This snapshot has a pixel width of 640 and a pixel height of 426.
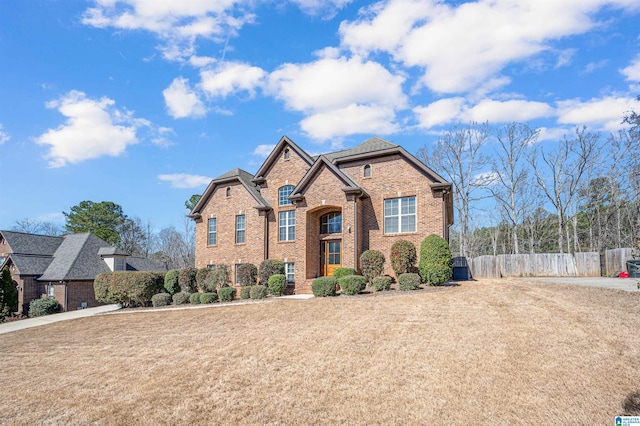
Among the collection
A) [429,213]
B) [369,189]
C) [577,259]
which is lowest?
[577,259]

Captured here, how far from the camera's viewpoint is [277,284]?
18.5m

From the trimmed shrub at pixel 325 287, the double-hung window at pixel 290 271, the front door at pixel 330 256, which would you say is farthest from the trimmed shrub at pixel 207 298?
the trimmed shrub at pixel 325 287

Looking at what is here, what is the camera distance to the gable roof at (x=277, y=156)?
21578 millimetres

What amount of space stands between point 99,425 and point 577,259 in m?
27.3

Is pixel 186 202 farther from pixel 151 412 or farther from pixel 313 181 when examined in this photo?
pixel 151 412

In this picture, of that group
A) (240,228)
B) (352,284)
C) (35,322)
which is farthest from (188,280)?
(352,284)

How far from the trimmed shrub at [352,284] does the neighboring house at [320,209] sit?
2.22 metres

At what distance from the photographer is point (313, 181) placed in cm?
1942

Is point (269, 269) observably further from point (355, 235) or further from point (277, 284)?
point (355, 235)

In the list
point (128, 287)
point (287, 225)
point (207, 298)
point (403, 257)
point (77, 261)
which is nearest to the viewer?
point (403, 257)

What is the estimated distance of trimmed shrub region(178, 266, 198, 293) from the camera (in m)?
21.8

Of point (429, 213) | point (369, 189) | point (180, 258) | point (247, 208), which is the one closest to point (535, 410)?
point (429, 213)

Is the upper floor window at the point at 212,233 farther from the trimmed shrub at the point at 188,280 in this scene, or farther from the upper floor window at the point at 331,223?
the upper floor window at the point at 331,223

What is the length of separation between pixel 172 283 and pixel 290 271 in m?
7.43
